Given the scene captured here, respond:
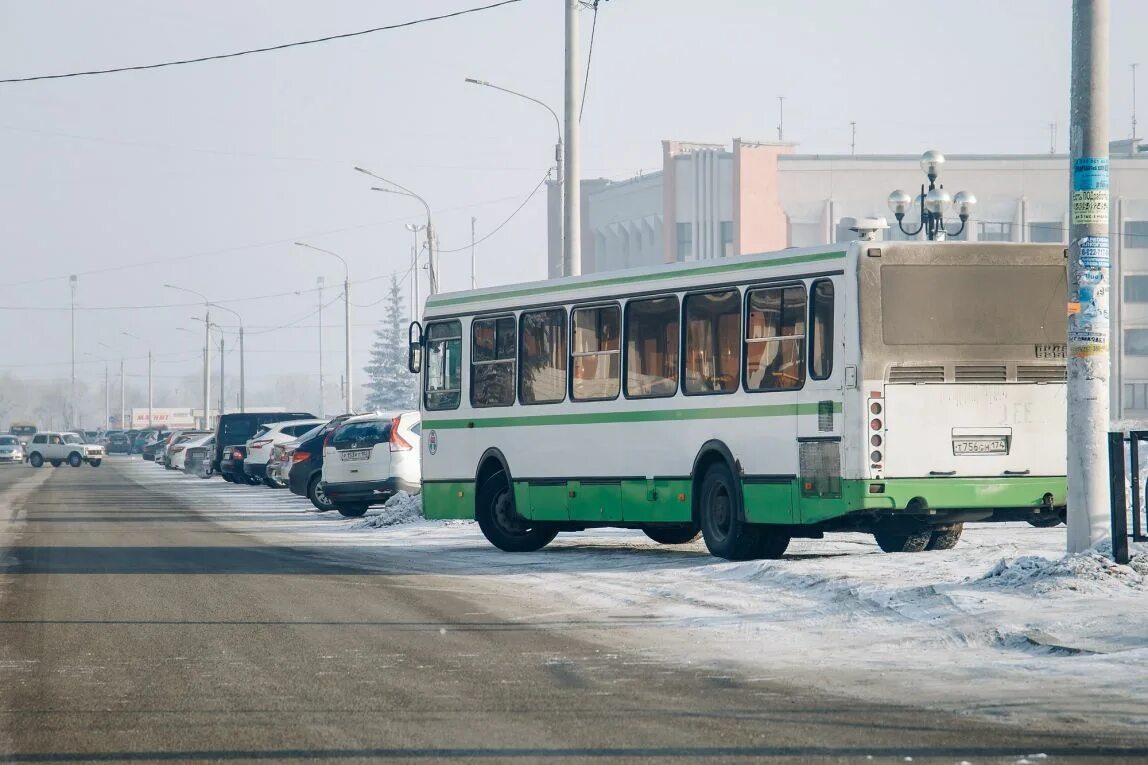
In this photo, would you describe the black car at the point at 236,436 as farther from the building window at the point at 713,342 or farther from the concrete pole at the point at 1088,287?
the concrete pole at the point at 1088,287

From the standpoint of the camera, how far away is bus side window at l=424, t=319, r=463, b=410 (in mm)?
22141

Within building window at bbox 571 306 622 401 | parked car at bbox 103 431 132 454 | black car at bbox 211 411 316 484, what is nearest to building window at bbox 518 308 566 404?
building window at bbox 571 306 622 401

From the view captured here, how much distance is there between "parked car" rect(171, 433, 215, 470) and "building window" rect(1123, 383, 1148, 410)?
152ft

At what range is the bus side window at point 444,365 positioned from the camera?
72.6 feet

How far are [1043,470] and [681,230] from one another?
3211 inches

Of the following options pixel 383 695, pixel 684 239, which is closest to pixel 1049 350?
pixel 383 695

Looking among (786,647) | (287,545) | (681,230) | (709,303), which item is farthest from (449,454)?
(681,230)

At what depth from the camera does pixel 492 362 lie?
70.4ft

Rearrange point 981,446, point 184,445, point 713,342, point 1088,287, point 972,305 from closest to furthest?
point 1088,287 → point 972,305 → point 981,446 → point 713,342 → point 184,445

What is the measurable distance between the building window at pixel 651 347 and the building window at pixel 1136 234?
3039 inches

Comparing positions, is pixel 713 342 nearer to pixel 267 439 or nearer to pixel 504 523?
pixel 504 523

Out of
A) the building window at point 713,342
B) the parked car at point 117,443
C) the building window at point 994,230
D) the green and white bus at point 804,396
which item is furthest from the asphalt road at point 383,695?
the parked car at point 117,443

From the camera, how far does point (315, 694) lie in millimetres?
9531

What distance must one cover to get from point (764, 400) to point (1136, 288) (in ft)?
261
